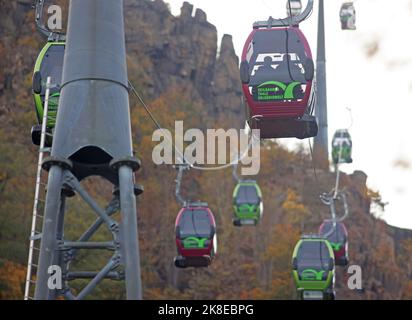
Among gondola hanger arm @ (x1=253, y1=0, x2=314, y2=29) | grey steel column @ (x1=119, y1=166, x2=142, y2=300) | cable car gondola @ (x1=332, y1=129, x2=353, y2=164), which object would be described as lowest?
grey steel column @ (x1=119, y1=166, x2=142, y2=300)

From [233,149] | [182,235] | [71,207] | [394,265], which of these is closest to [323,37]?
[233,149]

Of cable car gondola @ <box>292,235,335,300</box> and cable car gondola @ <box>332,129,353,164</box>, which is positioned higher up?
cable car gondola @ <box>332,129,353,164</box>

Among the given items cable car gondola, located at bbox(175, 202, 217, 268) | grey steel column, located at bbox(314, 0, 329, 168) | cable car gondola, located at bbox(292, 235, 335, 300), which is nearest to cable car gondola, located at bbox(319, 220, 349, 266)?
cable car gondola, located at bbox(292, 235, 335, 300)

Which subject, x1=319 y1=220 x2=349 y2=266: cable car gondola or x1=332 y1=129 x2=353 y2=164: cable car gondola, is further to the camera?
x1=332 y1=129 x2=353 y2=164: cable car gondola

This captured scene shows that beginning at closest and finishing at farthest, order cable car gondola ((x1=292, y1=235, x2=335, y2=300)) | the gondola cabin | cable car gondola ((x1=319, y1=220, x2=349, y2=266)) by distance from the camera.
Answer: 1. the gondola cabin
2. cable car gondola ((x1=292, y1=235, x2=335, y2=300))
3. cable car gondola ((x1=319, y1=220, x2=349, y2=266))

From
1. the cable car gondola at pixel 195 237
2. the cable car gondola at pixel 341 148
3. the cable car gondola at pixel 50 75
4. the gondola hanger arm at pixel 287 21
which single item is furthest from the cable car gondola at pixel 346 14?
the cable car gondola at pixel 50 75

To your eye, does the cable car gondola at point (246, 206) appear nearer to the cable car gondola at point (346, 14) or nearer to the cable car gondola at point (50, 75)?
the cable car gondola at point (346, 14)

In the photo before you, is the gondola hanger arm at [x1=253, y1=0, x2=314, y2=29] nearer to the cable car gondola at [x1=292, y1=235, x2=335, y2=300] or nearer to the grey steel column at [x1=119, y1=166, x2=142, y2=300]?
the grey steel column at [x1=119, y1=166, x2=142, y2=300]
